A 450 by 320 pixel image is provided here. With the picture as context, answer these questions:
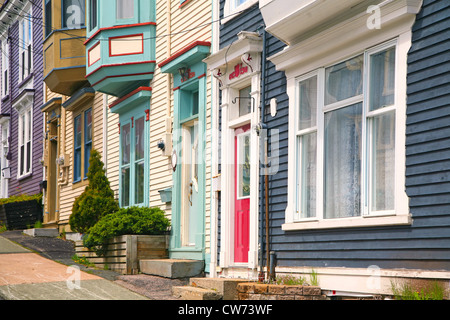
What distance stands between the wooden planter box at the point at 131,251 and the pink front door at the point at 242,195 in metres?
2.31

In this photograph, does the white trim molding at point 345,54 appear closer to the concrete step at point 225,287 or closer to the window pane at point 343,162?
the window pane at point 343,162

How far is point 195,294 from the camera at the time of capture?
9562 mm

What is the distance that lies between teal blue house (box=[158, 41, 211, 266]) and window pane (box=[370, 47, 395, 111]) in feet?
15.2

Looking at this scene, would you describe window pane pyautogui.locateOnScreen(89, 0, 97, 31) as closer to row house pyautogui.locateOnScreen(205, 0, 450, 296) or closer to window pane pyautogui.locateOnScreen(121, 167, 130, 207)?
window pane pyautogui.locateOnScreen(121, 167, 130, 207)

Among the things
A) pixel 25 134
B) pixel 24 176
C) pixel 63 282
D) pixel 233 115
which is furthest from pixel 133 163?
pixel 25 134

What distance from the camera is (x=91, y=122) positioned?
17969 millimetres

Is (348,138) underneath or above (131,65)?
underneath

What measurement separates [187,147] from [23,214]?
33.0ft

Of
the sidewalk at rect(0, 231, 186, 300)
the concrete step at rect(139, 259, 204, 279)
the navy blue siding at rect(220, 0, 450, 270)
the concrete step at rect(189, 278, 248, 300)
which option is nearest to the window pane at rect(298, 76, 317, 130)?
the navy blue siding at rect(220, 0, 450, 270)

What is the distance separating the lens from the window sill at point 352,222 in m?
7.45

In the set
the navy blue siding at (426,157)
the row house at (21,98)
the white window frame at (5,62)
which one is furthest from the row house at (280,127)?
the white window frame at (5,62)

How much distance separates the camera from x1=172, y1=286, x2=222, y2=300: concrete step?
9.45 metres

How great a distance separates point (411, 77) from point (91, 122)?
1175cm

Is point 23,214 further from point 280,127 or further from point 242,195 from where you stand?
point 280,127
